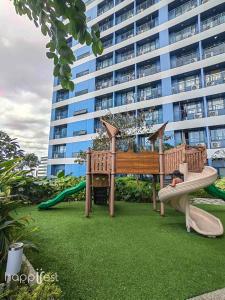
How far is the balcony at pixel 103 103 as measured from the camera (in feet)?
96.5

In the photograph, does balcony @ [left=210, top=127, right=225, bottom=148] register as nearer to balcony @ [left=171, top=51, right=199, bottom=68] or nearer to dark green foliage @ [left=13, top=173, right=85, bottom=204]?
balcony @ [left=171, top=51, right=199, bottom=68]

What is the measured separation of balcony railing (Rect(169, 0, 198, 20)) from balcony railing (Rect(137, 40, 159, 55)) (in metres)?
3.24

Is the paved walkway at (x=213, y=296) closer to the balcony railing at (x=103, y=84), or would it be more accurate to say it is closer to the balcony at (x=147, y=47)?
the balcony at (x=147, y=47)

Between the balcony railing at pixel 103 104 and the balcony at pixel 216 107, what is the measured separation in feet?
40.2

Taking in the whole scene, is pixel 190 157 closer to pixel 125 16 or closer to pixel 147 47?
pixel 147 47

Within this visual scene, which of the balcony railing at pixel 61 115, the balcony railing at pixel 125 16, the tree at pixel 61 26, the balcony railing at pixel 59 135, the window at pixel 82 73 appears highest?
the balcony railing at pixel 125 16

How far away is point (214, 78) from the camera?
22516 millimetres

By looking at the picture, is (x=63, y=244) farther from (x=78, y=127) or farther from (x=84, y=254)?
(x=78, y=127)

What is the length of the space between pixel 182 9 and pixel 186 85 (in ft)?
30.6

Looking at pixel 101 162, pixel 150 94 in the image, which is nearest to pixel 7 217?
pixel 101 162

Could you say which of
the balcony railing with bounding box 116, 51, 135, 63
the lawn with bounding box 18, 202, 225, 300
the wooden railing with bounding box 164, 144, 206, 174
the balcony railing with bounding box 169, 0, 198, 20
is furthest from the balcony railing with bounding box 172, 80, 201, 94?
the lawn with bounding box 18, 202, 225, 300

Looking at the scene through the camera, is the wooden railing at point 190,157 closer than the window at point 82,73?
Yes

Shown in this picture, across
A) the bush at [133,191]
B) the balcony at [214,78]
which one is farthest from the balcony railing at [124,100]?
the bush at [133,191]

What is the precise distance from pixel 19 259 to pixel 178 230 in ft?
16.6
